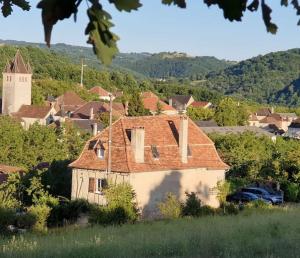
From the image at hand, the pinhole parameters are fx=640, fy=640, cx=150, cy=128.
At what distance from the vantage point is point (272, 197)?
37.6 metres

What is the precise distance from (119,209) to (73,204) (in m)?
2.87

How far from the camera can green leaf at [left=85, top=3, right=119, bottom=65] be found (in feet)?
6.55

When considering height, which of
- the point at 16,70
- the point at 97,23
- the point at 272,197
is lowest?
the point at 272,197

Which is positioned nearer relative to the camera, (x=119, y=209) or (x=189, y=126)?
(x=119, y=209)

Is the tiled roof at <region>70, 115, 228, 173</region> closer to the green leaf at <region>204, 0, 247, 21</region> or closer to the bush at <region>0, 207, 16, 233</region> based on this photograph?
the bush at <region>0, 207, 16, 233</region>

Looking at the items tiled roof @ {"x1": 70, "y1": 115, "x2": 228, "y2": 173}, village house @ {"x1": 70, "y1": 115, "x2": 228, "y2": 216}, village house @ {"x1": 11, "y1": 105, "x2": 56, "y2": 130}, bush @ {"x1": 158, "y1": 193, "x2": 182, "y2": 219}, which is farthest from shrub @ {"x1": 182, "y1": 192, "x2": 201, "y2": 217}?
village house @ {"x1": 11, "y1": 105, "x2": 56, "y2": 130}

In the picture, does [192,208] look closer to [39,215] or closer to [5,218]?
[39,215]

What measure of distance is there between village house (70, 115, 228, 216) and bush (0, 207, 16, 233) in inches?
301

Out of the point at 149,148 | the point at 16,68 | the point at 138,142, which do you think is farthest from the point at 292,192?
the point at 16,68

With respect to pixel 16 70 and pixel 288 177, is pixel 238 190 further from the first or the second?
pixel 16 70

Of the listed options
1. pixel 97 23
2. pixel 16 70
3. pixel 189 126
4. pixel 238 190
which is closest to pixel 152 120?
pixel 189 126

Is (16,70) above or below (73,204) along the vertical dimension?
above

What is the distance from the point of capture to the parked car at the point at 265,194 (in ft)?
123

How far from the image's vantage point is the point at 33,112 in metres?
85.1
